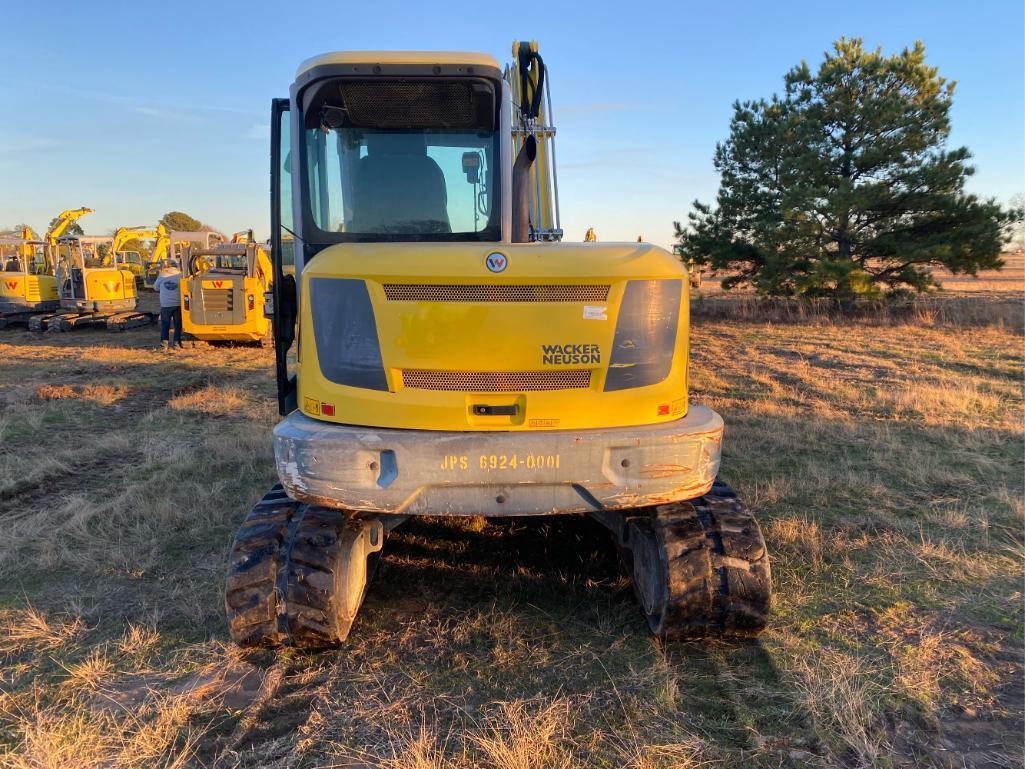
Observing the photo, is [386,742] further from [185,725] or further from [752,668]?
[752,668]

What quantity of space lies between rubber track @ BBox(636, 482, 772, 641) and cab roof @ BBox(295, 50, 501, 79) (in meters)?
2.61

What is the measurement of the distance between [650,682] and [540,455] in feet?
3.76

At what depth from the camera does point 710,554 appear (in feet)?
10.4

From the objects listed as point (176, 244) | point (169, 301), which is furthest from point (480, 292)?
point (176, 244)

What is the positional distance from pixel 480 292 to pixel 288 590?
166 cm

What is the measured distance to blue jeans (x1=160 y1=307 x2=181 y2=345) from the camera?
1528 cm

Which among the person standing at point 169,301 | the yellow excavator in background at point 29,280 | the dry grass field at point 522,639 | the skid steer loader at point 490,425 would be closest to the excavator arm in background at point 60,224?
the yellow excavator in background at point 29,280

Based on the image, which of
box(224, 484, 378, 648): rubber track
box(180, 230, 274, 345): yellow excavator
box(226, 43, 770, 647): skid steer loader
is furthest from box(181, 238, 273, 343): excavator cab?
box(224, 484, 378, 648): rubber track

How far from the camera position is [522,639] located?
10.9ft

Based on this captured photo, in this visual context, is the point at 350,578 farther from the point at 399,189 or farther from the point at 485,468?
the point at 399,189

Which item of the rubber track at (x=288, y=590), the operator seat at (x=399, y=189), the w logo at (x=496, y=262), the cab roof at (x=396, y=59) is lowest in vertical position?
the rubber track at (x=288, y=590)

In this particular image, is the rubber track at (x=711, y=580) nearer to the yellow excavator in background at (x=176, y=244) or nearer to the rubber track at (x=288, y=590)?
the rubber track at (x=288, y=590)

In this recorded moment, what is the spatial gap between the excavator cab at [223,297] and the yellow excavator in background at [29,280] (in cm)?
813

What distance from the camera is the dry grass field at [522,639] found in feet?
8.43
